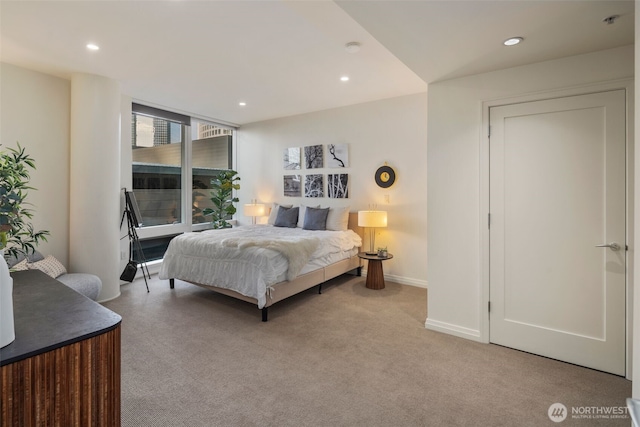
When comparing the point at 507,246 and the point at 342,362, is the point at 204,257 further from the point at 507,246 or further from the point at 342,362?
the point at 507,246

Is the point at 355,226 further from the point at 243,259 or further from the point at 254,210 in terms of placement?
the point at 243,259

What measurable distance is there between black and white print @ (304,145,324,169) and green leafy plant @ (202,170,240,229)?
1537 millimetres

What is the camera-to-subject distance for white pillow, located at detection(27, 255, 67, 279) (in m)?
3.37

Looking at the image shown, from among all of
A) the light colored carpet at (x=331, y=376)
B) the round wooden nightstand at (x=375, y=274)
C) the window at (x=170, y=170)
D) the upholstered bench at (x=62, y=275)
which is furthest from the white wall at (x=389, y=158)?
the upholstered bench at (x=62, y=275)

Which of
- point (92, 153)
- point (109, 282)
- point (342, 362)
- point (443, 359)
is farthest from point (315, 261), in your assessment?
point (92, 153)

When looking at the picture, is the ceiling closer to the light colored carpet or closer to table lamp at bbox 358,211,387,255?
table lamp at bbox 358,211,387,255

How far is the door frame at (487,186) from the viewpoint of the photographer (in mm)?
2229

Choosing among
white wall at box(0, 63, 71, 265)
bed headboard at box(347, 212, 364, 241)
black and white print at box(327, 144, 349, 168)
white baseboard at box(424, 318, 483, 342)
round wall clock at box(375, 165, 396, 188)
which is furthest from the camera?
black and white print at box(327, 144, 349, 168)

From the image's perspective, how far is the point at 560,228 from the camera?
2518 mm

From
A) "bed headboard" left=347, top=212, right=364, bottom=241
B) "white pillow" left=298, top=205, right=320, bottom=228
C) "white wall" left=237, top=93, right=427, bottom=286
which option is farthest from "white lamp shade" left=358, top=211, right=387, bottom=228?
Answer: "white pillow" left=298, top=205, right=320, bottom=228

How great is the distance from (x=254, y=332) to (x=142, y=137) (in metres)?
3.88

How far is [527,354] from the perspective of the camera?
8.62ft

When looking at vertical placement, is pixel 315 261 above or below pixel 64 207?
below

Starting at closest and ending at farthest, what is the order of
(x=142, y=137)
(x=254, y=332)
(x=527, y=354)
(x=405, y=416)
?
1. (x=405, y=416)
2. (x=527, y=354)
3. (x=254, y=332)
4. (x=142, y=137)
